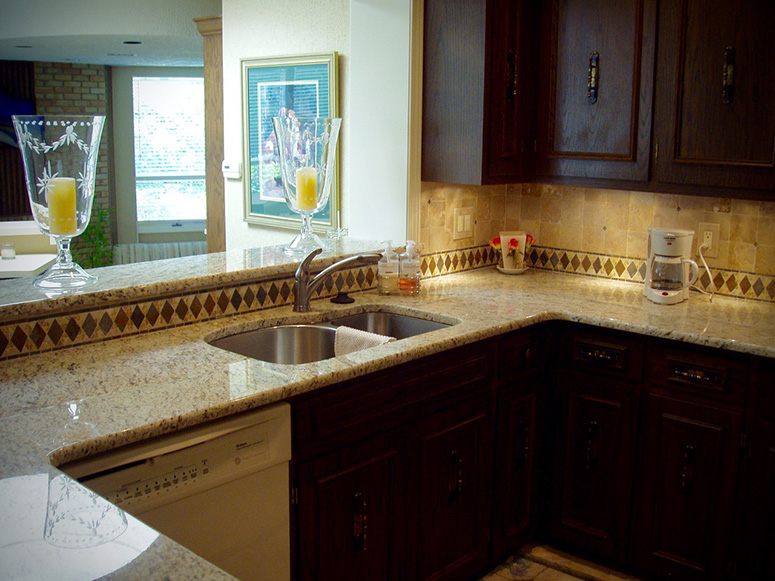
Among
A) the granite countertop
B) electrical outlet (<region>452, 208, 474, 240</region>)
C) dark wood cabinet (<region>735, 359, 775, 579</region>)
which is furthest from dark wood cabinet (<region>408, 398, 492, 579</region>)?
electrical outlet (<region>452, 208, 474, 240</region>)

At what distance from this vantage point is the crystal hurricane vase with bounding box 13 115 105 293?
88.3 inches

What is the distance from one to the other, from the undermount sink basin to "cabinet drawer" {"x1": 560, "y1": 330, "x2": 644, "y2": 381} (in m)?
0.49

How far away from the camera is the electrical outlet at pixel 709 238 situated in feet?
10.2

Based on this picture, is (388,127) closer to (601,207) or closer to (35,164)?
(601,207)

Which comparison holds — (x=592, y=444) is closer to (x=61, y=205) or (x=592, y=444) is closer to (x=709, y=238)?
(x=709, y=238)

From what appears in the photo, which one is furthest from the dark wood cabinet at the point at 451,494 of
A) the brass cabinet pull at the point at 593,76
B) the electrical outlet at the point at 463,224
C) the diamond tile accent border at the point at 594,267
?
the brass cabinet pull at the point at 593,76

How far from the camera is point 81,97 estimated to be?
9547 millimetres

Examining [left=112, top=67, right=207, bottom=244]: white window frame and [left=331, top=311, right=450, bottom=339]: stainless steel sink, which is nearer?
[left=331, top=311, right=450, bottom=339]: stainless steel sink

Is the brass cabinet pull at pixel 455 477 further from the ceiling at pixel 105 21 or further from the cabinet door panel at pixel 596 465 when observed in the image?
the ceiling at pixel 105 21

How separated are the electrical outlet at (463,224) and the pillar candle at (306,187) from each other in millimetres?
743

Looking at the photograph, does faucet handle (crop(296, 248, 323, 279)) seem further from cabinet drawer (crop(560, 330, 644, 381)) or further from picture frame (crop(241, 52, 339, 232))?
picture frame (crop(241, 52, 339, 232))

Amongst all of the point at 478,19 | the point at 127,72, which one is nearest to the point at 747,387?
the point at 478,19

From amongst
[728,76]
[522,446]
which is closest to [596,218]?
[728,76]

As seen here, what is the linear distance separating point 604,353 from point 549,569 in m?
0.83
